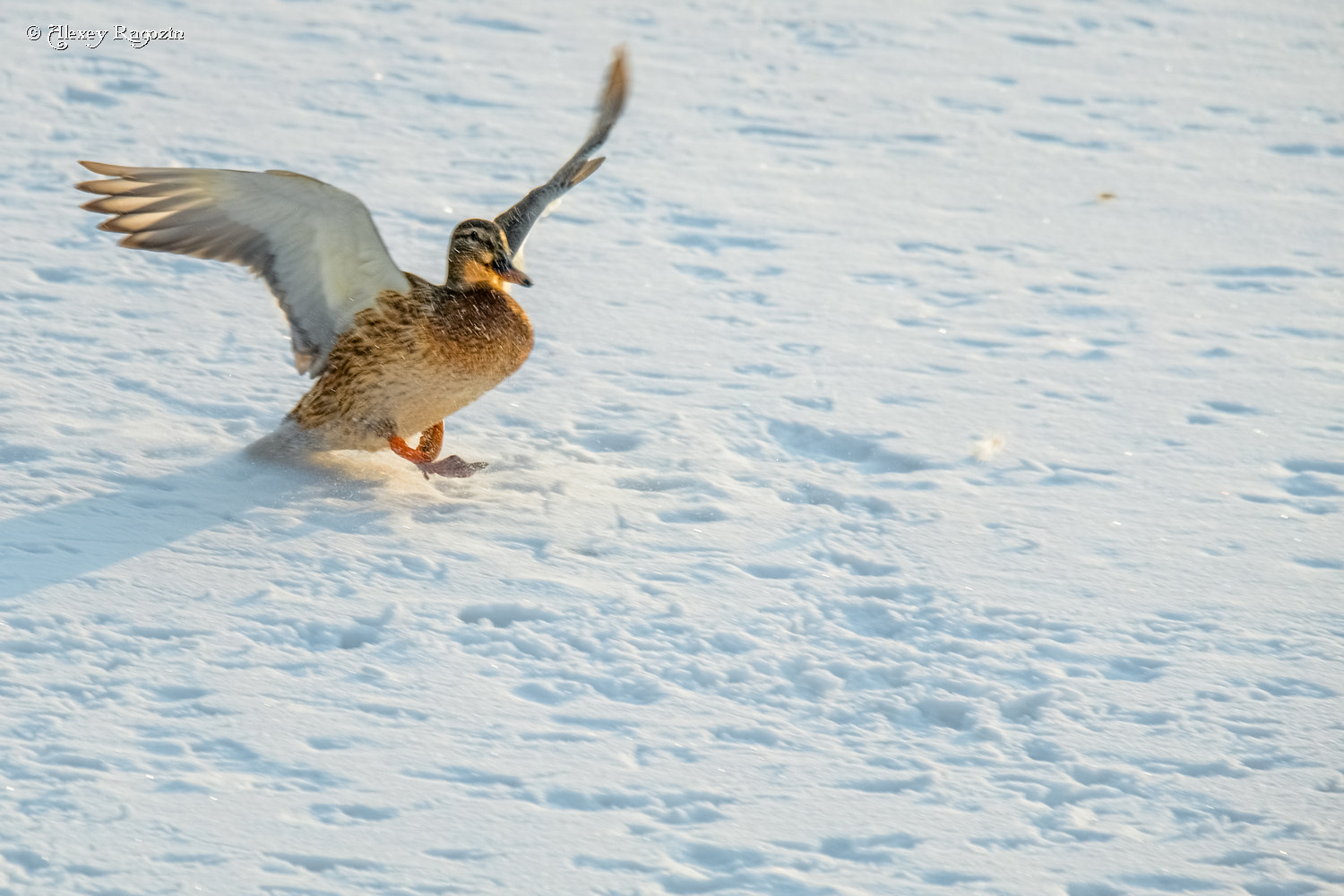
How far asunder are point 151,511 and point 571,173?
5.80ft

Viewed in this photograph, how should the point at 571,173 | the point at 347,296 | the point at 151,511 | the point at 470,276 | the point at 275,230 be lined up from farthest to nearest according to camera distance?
the point at 571,173
the point at 470,276
the point at 347,296
the point at 275,230
the point at 151,511

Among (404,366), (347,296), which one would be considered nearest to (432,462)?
(404,366)

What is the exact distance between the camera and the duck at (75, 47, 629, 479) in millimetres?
4000

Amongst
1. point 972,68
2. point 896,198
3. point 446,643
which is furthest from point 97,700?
point 972,68

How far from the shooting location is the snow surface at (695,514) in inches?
115

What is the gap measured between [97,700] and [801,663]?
1.58 meters

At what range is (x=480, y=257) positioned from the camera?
4.37 m

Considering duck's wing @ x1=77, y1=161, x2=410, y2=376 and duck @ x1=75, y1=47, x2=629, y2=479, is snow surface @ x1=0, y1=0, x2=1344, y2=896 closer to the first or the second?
duck @ x1=75, y1=47, x2=629, y2=479

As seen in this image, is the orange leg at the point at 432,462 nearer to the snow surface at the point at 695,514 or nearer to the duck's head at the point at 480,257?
the snow surface at the point at 695,514

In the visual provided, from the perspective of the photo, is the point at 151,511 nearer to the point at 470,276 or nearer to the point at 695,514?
the point at 470,276

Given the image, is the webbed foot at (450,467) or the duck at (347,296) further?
the webbed foot at (450,467)

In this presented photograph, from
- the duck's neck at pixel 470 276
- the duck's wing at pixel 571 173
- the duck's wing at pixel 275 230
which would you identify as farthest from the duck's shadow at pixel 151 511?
the duck's wing at pixel 571 173

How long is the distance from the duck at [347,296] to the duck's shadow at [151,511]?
4.1 inches

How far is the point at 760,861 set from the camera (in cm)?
283
